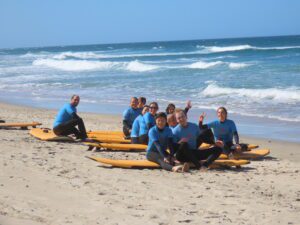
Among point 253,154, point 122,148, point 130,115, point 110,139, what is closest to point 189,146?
point 253,154

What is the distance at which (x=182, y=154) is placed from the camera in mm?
8914

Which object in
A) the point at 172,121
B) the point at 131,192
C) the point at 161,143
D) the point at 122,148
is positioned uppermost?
the point at 172,121

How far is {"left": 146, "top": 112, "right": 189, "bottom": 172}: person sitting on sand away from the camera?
8.82 meters

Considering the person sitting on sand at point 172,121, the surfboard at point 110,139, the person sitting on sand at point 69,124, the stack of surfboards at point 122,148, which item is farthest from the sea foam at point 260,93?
the person sitting on sand at point 172,121

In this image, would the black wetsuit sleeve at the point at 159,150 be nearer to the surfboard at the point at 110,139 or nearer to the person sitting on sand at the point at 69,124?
the surfboard at the point at 110,139

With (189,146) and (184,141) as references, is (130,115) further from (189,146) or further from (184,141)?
(184,141)

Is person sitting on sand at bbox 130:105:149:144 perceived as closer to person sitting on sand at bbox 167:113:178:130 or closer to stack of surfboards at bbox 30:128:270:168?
stack of surfboards at bbox 30:128:270:168

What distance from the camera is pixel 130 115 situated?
39.0ft

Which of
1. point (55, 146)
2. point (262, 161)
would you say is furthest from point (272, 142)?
point (55, 146)

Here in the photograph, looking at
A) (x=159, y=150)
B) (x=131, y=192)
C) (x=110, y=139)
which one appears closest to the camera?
(x=131, y=192)

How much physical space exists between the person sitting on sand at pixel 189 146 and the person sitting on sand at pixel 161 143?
128mm

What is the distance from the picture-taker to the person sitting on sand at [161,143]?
347 inches

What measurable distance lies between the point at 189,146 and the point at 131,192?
2.13 m

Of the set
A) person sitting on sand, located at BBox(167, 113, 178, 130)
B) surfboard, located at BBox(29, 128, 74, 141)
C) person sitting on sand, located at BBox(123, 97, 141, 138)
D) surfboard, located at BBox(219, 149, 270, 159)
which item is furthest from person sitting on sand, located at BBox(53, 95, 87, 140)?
surfboard, located at BBox(219, 149, 270, 159)
